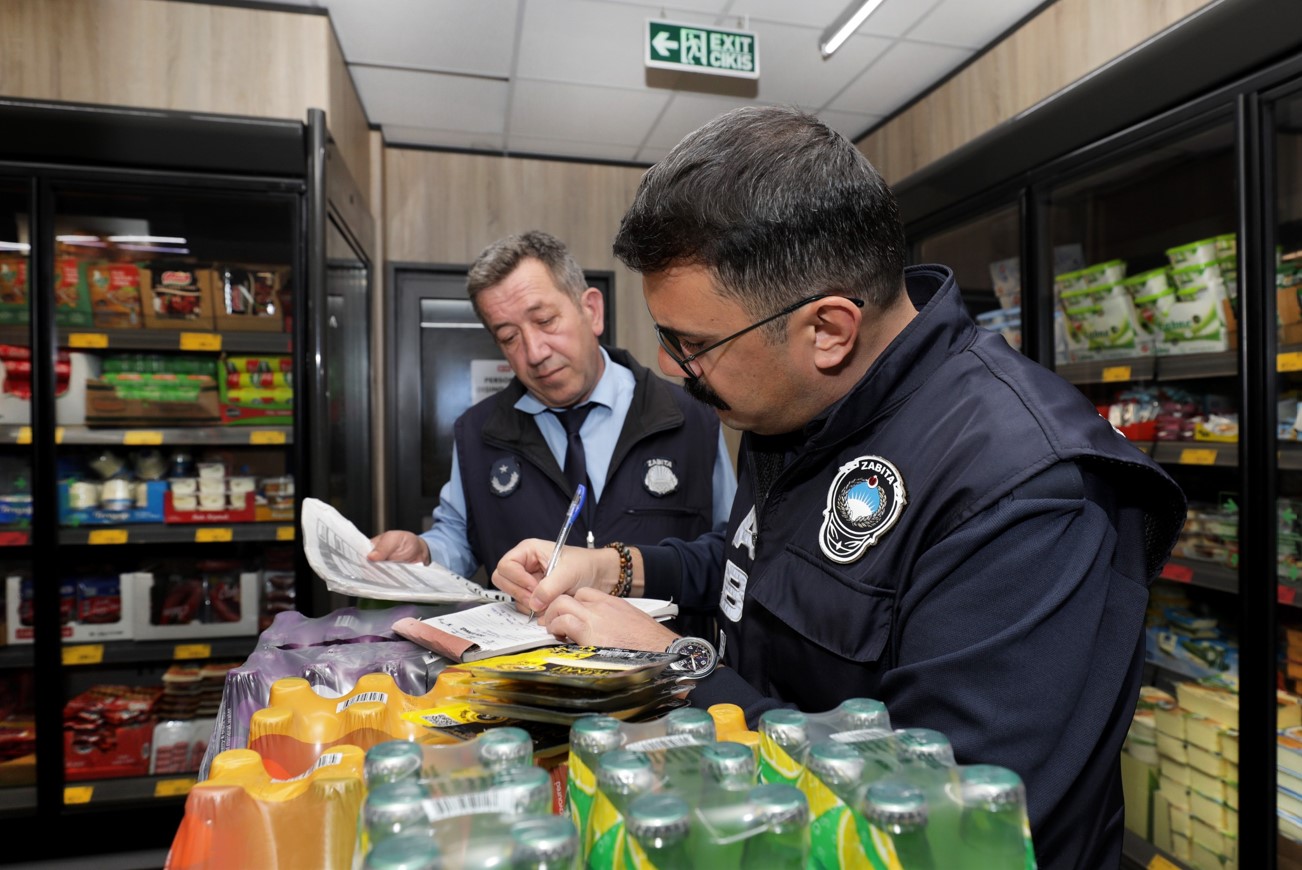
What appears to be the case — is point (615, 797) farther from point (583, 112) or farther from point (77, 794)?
point (583, 112)

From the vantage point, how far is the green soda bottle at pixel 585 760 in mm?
523

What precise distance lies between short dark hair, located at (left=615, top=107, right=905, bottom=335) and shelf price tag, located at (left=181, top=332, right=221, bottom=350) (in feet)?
8.53

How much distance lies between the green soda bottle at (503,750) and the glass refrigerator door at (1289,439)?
2366 millimetres

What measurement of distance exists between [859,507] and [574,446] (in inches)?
54.6

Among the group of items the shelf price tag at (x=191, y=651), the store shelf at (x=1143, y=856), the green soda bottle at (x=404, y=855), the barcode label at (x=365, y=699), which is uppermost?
the green soda bottle at (x=404, y=855)

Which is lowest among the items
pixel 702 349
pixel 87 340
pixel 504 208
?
pixel 702 349

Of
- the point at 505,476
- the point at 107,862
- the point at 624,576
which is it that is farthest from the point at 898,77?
the point at 107,862

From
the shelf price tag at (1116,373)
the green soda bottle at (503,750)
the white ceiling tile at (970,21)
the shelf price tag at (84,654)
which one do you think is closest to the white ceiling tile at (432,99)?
the white ceiling tile at (970,21)

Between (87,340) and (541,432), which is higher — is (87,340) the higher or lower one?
the higher one

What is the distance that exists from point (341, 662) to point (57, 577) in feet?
8.87

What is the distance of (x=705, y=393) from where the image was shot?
1.19m

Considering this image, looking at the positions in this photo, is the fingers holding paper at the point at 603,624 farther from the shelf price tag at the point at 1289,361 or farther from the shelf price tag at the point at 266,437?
the shelf price tag at the point at 266,437

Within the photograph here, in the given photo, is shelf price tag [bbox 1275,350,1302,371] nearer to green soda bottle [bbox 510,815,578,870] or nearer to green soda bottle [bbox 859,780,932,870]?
green soda bottle [bbox 859,780,932,870]

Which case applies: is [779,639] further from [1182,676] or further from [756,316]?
[1182,676]
